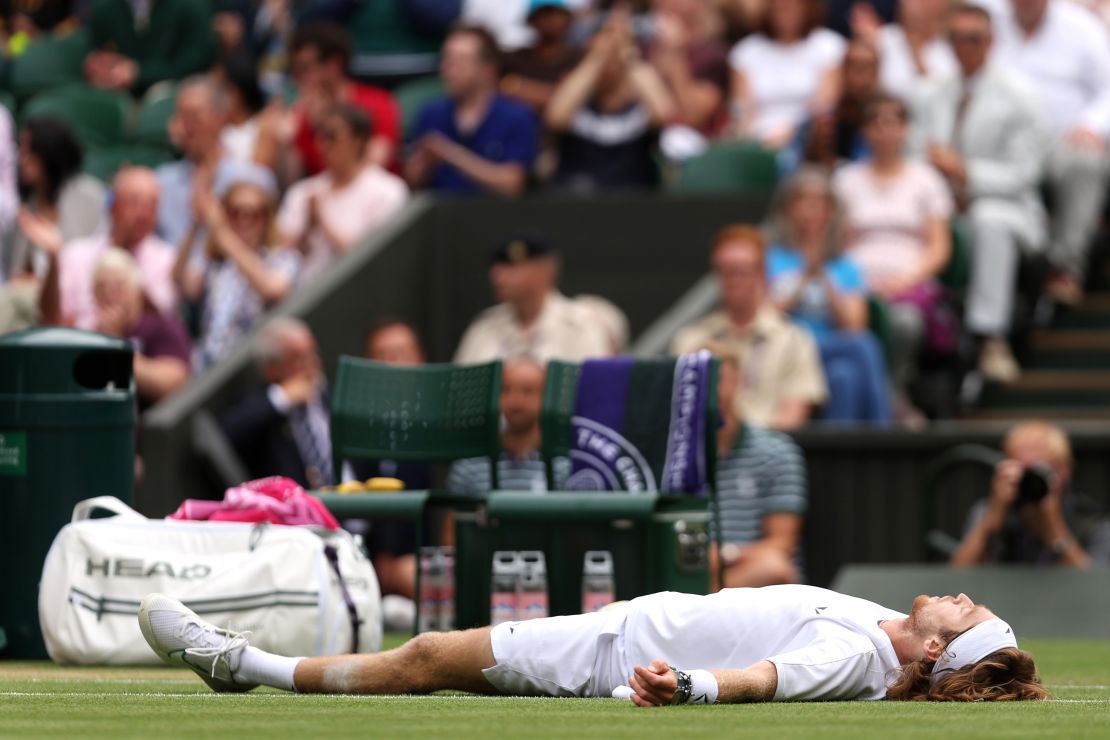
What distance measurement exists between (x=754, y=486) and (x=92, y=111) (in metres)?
7.86

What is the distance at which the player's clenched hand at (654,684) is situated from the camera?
22.1 feet

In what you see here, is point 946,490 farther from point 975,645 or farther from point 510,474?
point 975,645

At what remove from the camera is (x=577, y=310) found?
14.1 metres

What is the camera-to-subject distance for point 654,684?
6727mm

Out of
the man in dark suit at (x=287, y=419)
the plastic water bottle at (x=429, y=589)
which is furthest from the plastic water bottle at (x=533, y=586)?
the man in dark suit at (x=287, y=419)

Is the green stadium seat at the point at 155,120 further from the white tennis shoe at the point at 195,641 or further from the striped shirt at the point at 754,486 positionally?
the white tennis shoe at the point at 195,641

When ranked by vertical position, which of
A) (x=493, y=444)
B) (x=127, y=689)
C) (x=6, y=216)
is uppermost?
(x=6, y=216)

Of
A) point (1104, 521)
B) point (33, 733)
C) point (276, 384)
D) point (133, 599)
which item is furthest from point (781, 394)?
point (33, 733)

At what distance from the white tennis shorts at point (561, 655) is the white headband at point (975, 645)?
3.09 feet

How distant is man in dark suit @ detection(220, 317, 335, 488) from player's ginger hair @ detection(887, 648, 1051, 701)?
674cm

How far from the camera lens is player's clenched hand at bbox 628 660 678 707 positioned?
6727mm

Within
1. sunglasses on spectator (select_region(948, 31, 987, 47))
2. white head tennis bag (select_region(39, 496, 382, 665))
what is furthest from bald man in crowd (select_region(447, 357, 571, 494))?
sunglasses on spectator (select_region(948, 31, 987, 47))

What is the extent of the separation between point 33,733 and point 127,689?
1.91 m

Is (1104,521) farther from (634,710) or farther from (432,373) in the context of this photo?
(634,710)
